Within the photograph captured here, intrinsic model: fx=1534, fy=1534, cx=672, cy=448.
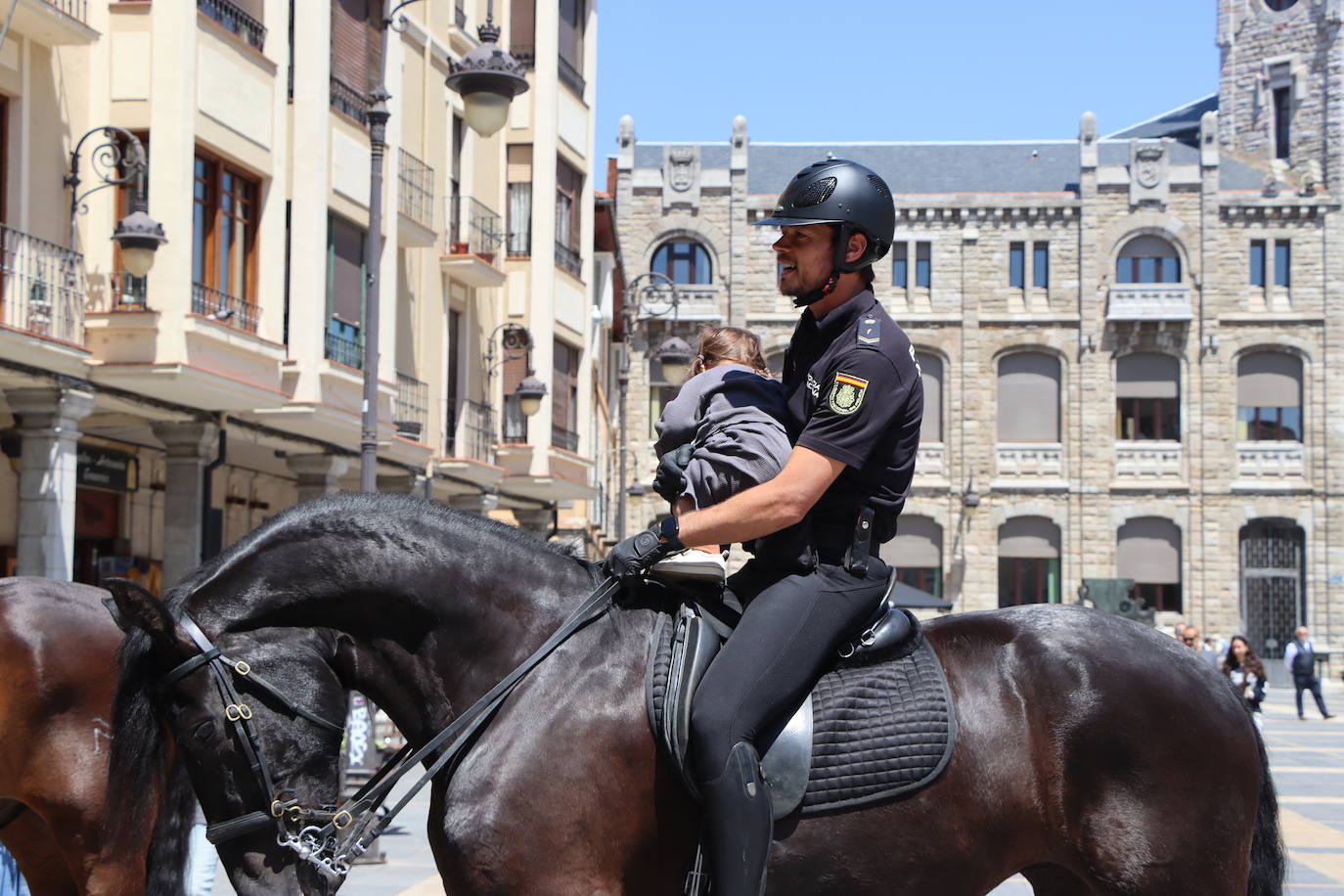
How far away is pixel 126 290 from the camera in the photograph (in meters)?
17.0

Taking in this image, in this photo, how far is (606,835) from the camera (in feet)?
12.4

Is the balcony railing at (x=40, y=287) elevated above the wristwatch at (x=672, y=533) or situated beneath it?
elevated above

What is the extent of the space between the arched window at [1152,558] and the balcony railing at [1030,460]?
330 cm

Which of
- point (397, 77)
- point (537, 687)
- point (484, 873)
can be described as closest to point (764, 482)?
point (537, 687)

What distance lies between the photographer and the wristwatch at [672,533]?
390 centimetres

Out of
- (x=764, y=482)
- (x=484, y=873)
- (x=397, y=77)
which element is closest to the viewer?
(x=484, y=873)

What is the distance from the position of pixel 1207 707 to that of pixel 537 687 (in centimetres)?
182

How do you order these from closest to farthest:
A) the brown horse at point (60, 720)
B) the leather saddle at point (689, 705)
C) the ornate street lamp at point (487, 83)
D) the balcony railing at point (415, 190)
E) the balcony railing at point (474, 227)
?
1. the leather saddle at point (689, 705)
2. the brown horse at point (60, 720)
3. the ornate street lamp at point (487, 83)
4. the balcony railing at point (415, 190)
5. the balcony railing at point (474, 227)

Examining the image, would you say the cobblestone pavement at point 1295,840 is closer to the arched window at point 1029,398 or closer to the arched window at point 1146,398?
the arched window at point 1029,398

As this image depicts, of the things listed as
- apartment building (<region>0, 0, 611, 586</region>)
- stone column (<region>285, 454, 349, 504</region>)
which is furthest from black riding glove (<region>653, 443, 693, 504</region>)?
stone column (<region>285, 454, 349, 504</region>)

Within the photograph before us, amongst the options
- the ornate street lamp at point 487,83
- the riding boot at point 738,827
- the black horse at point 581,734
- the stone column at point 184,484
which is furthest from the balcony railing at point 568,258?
the riding boot at point 738,827

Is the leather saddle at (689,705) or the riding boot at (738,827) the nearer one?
the riding boot at (738,827)

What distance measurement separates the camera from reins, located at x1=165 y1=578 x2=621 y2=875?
12.1 ft

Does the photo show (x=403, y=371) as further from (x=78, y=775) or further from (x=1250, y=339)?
(x=1250, y=339)
